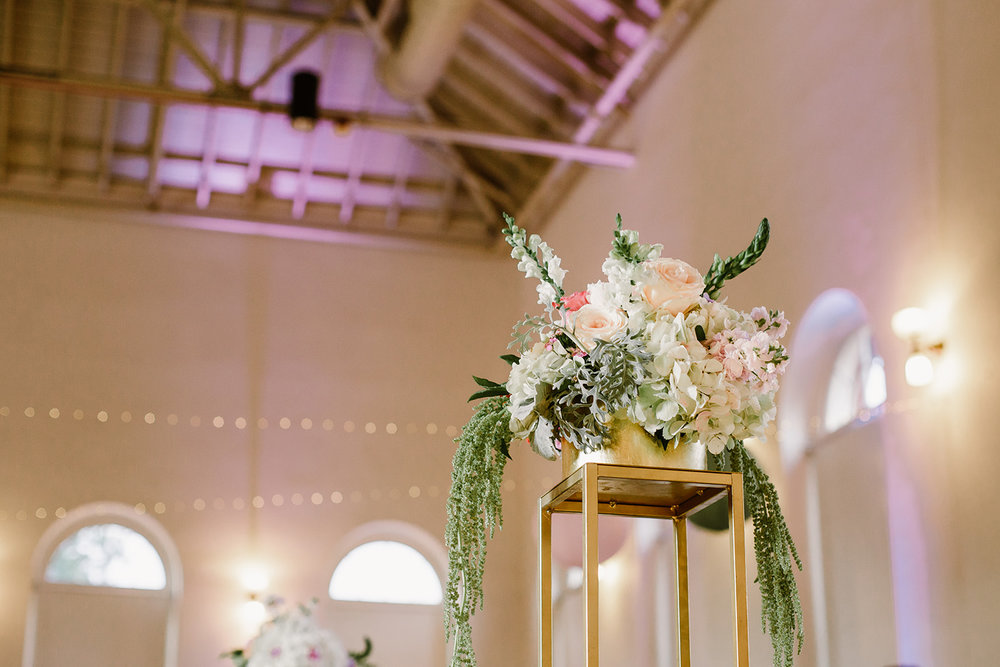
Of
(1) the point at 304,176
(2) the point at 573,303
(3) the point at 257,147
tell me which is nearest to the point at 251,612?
(1) the point at 304,176

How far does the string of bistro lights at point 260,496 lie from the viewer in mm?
9172

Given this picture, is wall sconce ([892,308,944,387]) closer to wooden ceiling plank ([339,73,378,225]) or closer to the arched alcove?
the arched alcove

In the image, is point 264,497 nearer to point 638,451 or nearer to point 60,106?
point 60,106

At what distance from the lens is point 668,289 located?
2.49 meters

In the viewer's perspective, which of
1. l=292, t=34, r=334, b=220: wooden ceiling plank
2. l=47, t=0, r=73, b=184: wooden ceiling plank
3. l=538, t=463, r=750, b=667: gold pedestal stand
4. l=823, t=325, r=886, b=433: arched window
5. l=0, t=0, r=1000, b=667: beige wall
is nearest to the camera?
l=538, t=463, r=750, b=667: gold pedestal stand

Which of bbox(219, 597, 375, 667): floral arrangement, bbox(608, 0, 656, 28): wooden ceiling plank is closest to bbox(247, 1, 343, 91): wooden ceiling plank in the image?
bbox(608, 0, 656, 28): wooden ceiling plank

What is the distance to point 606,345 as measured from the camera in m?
2.46

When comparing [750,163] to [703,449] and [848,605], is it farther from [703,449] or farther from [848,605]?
[703,449]

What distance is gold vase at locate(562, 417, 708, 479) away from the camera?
2498mm

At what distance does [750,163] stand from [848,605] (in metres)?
2.42

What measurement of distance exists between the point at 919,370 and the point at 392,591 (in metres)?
6.10

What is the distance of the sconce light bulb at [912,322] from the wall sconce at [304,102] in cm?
465

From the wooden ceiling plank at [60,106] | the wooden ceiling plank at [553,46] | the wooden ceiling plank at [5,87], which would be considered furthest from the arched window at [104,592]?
the wooden ceiling plank at [553,46]

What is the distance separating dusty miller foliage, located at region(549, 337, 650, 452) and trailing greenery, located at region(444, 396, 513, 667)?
6.0 inches
